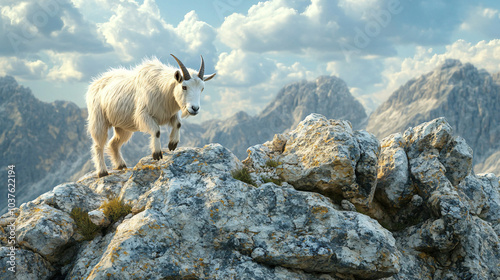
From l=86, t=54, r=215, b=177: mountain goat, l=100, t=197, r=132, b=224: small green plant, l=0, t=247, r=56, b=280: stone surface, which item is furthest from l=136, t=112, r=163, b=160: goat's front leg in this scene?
l=0, t=247, r=56, b=280: stone surface

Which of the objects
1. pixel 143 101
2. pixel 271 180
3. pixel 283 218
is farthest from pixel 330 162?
pixel 143 101

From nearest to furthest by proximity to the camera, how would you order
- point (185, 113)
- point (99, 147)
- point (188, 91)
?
1. point (188, 91)
2. point (185, 113)
3. point (99, 147)

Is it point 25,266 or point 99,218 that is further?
point 99,218

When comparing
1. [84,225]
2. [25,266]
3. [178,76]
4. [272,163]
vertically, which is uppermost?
[178,76]

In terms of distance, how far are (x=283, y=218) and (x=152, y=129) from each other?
5958 mm

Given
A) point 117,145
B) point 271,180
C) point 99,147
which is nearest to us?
point 271,180

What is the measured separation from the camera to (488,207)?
14148 millimetres

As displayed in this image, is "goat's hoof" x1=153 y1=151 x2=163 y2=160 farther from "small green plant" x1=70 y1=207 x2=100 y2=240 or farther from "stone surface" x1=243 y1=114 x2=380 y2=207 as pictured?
"stone surface" x1=243 y1=114 x2=380 y2=207

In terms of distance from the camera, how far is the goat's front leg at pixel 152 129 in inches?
468

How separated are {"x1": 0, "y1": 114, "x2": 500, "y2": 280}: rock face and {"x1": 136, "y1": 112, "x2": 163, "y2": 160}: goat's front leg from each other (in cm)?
45

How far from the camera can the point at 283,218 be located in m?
9.29

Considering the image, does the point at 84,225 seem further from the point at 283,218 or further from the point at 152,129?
the point at 283,218

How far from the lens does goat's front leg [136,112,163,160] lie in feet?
39.0

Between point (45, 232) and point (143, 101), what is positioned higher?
point (143, 101)
